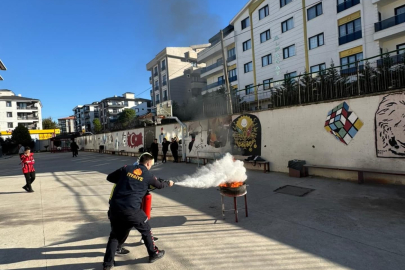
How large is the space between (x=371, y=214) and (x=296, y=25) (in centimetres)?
2525

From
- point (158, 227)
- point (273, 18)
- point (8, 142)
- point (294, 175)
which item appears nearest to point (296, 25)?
point (273, 18)

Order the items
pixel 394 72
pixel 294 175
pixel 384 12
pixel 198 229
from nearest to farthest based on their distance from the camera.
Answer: pixel 198 229 < pixel 394 72 < pixel 294 175 < pixel 384 12

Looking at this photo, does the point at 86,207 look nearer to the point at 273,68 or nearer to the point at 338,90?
the point at 338,90

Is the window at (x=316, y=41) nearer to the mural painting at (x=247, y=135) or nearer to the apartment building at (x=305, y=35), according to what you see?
the apartment building at (x=305, y=35)

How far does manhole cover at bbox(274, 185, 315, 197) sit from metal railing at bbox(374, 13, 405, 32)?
2002cm

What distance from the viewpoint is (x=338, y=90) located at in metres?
8.36

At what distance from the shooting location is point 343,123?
806cm

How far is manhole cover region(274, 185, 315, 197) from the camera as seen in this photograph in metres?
6.81

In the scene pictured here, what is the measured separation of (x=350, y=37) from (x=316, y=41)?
3.20m

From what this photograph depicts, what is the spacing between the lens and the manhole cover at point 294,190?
6810 mm

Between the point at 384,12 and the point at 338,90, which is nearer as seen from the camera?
the point at 338,90

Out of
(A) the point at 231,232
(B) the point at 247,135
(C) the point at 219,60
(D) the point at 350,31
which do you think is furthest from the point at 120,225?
(C) the point at 219,60

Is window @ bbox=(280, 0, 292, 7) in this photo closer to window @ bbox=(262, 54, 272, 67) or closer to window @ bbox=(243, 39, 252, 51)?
window @ bbox=(262, 54, 272, 67)

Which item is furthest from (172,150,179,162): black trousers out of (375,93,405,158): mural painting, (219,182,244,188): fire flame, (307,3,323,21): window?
(307,3,323,21): window
